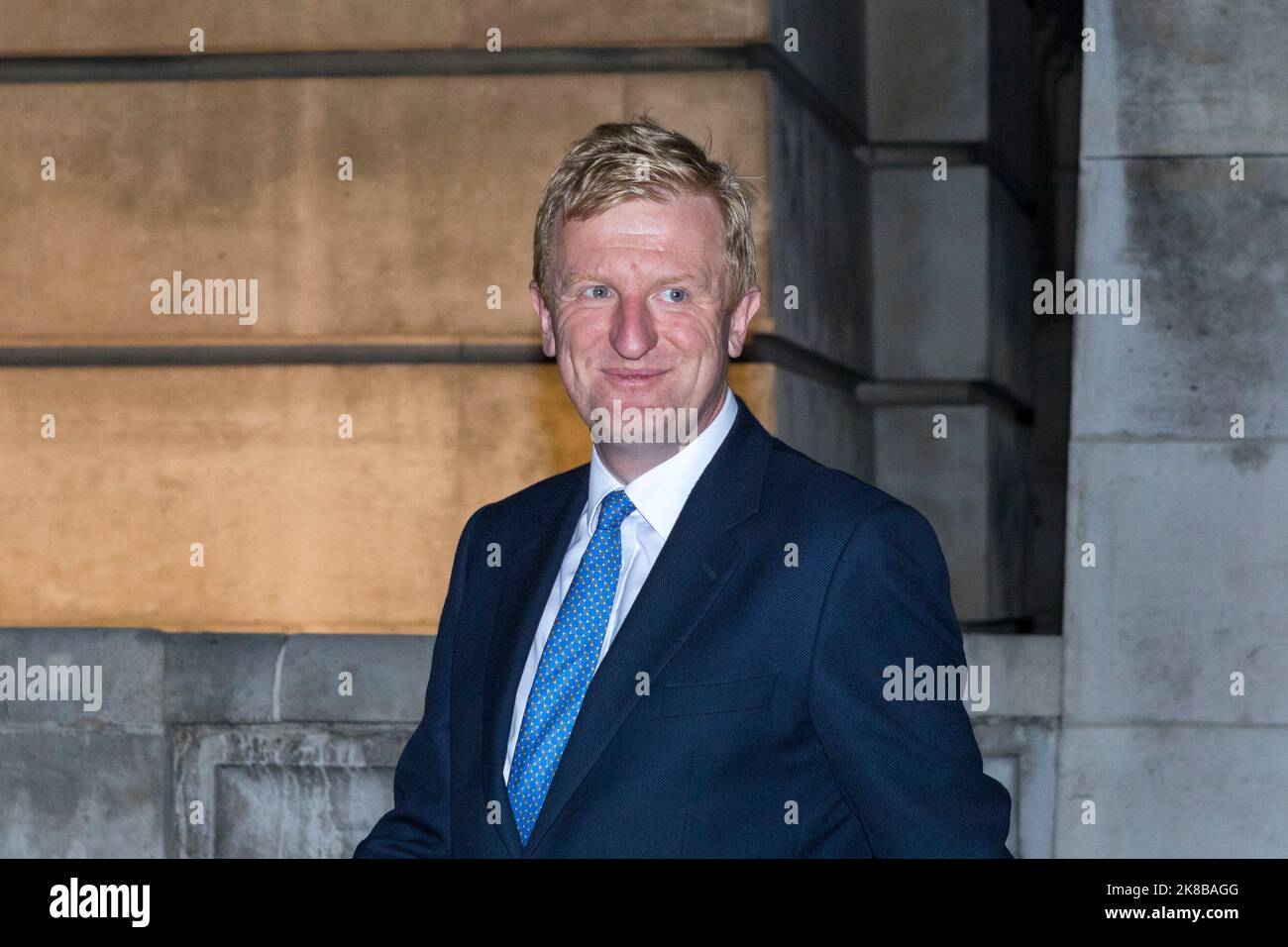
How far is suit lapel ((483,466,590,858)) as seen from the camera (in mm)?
2539

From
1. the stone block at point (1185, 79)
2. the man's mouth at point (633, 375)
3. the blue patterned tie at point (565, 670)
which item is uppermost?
the stone block at point (1185, 79)

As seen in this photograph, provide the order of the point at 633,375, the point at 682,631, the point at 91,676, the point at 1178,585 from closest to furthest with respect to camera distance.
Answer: the point at 682,631, the point at 633,375, the point at 91,676, the point at 1178,585

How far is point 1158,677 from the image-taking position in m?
5.51

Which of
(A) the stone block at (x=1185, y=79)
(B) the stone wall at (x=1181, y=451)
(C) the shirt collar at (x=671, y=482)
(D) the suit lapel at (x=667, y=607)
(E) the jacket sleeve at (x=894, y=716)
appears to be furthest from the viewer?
(A) the stone block at (x=1185, y=79)

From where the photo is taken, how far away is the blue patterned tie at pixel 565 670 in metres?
2.50

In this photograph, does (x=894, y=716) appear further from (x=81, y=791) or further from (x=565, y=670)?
(x=81, y=791)

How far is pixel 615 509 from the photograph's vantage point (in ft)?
8.67

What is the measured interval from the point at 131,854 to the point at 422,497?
6.70 ft

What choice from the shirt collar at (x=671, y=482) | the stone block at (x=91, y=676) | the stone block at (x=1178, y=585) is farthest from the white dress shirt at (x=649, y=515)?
the stone block at (x=1178, y=585)

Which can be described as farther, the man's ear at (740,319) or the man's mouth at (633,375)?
the man's ear at (740,319)

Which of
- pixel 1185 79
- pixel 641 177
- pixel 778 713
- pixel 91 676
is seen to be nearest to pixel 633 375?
pixel 641 177

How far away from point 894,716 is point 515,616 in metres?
0.71

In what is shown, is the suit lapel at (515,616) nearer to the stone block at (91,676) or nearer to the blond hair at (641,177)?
the blond hair at (641,177)

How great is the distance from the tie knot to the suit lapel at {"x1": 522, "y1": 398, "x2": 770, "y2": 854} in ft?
0.42
